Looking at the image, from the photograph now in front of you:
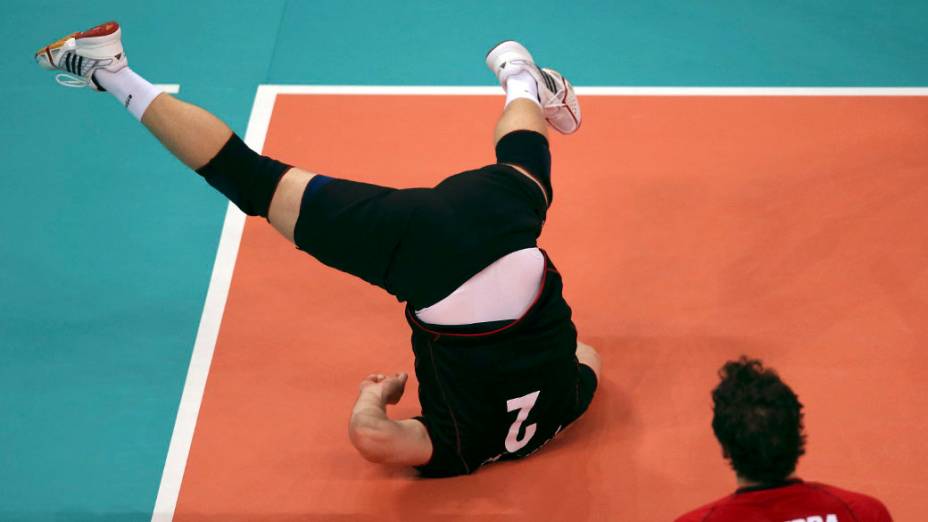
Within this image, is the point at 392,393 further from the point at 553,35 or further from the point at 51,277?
the point at 553,35

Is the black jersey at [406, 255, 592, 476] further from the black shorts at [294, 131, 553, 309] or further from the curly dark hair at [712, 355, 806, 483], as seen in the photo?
the curly dark hair at [712, 355, 806, 483]

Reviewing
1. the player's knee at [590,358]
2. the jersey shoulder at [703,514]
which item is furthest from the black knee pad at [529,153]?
the jersey shoulder at [703,514]

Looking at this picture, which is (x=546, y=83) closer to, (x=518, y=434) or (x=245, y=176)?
(x=245, y=176)

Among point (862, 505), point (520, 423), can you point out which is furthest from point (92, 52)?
point (862, 505)

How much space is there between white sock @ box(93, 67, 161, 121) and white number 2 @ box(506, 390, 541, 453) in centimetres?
166

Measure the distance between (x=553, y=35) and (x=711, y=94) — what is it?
959 mm

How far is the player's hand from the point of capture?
3884 millimetres

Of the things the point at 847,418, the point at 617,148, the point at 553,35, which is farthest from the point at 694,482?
the point at 553,35

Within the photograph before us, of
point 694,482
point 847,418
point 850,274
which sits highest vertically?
point 850,274

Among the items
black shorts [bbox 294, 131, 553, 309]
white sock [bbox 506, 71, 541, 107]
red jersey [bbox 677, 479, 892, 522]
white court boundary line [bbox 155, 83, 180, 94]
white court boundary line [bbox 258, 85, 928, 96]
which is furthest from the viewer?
white court boundary line [bbox 155, 83, 180, 94]

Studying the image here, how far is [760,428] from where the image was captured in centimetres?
255

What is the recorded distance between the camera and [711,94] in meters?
5.38

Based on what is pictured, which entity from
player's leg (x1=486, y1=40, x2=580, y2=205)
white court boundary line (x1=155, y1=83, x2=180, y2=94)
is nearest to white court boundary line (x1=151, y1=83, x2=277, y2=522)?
white court boundary line (x1=155, y1=83, x2=180, y2=94)

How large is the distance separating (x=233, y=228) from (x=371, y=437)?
5.36 feet
